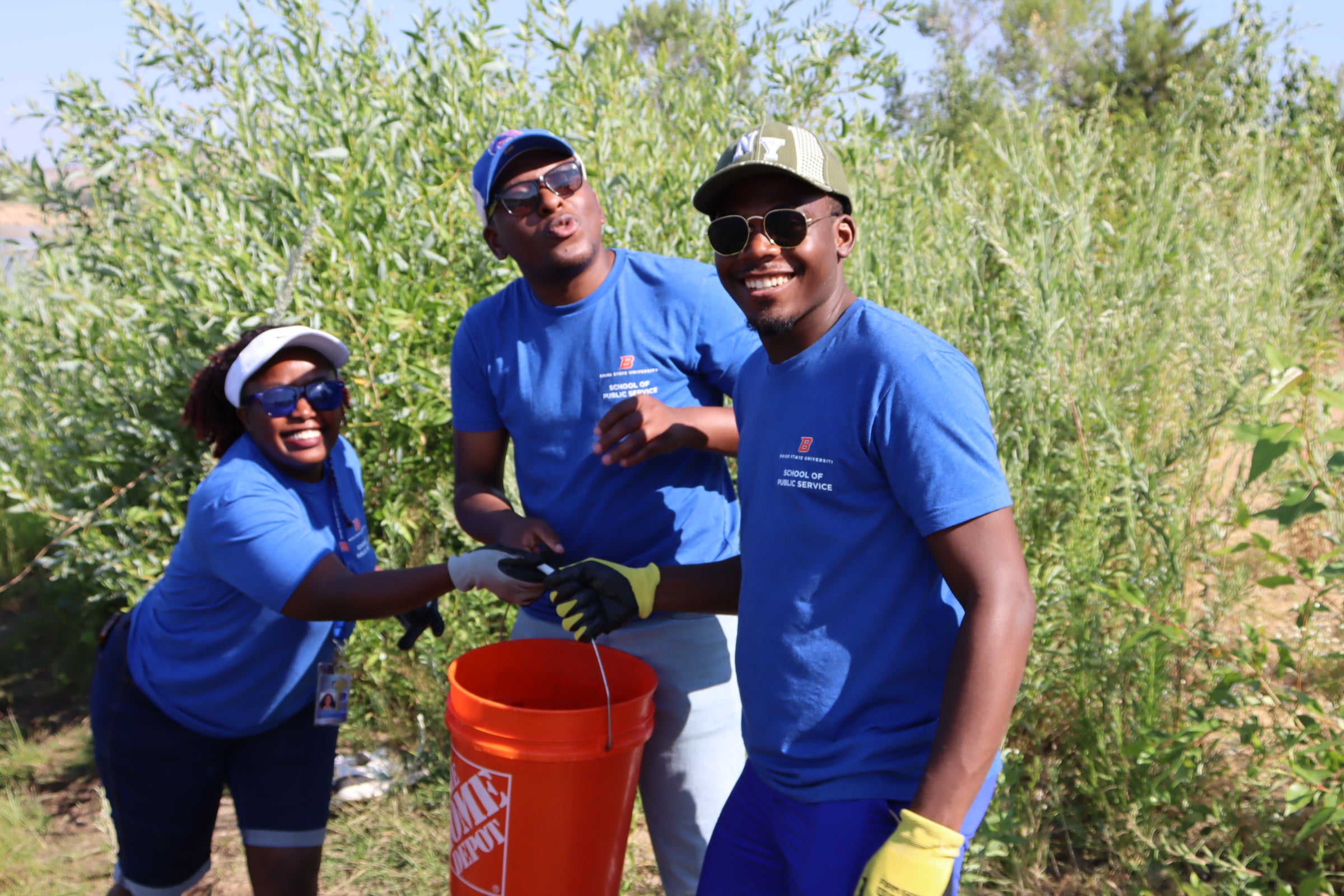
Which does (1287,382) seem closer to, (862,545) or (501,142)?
(862,545)

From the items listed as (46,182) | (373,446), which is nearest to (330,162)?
(373,446)

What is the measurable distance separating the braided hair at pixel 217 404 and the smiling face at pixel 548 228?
2.75ft

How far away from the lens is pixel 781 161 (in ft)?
5.64

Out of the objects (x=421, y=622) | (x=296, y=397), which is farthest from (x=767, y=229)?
(x=421, y=622)

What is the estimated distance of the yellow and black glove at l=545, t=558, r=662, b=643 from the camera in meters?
2.03

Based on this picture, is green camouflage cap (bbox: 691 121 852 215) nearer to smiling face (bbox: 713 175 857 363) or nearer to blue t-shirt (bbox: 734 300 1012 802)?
smiling face (bbox: 713 175 857 363)

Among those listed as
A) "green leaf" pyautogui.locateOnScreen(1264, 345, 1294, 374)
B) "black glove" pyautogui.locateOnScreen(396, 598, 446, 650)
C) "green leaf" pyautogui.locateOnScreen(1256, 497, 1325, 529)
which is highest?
"green leaf" pyautogui.locateOnScreen(1264, 345, 1294, 374)

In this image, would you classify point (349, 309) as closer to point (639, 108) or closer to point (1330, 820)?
point (639, 108)

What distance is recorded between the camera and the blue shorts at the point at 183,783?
105 inches

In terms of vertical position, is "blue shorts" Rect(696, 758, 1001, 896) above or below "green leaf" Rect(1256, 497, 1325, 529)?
below

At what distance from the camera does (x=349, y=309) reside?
3.98m

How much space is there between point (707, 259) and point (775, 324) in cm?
261

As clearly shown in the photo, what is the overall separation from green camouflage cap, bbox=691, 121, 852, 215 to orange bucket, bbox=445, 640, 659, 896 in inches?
40.3

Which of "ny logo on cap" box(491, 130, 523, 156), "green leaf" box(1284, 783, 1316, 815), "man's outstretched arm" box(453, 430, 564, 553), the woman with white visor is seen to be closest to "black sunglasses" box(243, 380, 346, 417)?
the woman with white visor
